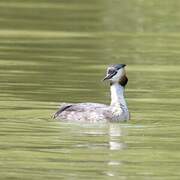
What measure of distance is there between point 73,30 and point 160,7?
11330mm

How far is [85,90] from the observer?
870 inches

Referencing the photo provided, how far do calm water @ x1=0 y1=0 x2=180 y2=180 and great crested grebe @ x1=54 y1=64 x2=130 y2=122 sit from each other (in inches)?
6.8

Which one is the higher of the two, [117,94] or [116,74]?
[116,74]

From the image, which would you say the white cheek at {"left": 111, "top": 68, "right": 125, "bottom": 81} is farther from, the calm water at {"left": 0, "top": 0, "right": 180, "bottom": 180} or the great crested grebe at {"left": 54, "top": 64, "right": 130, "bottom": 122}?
the calm water at {"left": 0, "top": 0, "right": 180, "bottom": 180}

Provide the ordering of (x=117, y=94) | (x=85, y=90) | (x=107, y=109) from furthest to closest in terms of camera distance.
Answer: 1. (x=85, y=90)
2. (x=117, y=94)
3. (x=107, y=109)

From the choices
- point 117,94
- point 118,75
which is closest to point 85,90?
point 117,94

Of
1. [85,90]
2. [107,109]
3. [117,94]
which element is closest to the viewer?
[107,109]

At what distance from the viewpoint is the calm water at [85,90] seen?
48.4 ft

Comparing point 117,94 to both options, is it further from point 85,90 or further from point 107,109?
point 85,90

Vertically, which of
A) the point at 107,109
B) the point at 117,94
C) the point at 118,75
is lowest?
the point at 107,109

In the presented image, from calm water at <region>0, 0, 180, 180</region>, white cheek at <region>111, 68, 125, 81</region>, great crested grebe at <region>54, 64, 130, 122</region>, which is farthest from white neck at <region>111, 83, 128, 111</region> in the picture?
calm water at <region>0, 0, 180, 180</region>

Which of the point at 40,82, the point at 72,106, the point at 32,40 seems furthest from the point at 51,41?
the point at 72,106

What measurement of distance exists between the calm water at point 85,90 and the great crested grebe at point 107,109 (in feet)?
0.57

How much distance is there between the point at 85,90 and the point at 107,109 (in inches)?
144
